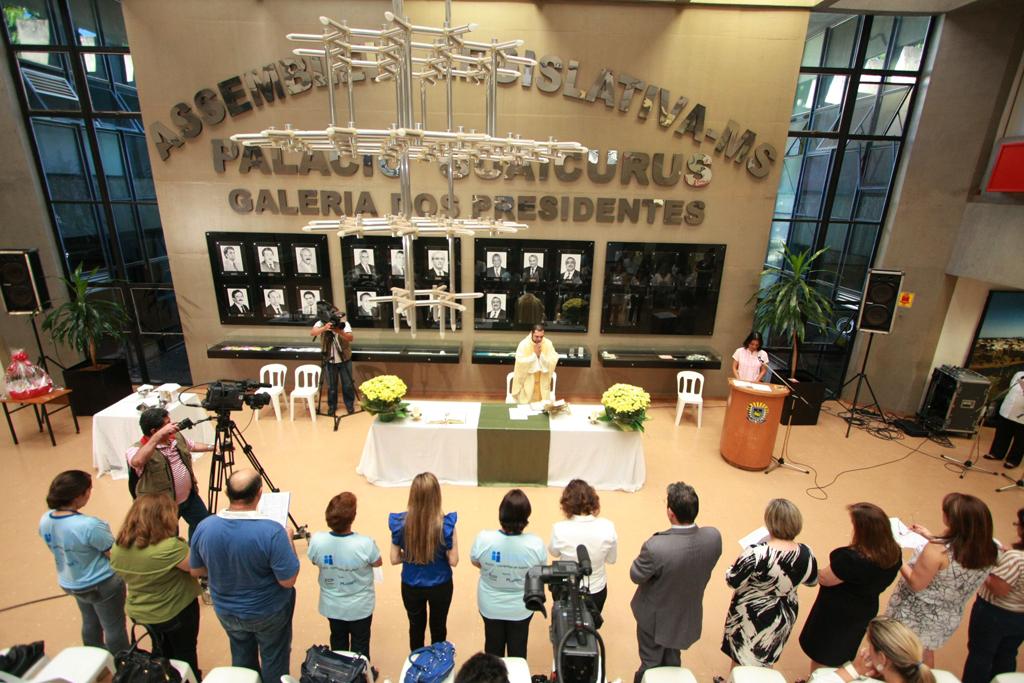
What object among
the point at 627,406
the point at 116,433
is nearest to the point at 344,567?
the point at 627,406

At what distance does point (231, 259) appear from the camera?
718 cm

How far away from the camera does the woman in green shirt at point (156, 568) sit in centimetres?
256

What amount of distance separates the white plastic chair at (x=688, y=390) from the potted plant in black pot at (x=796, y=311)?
1116 mm

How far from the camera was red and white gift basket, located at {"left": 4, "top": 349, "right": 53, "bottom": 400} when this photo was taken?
230 inches

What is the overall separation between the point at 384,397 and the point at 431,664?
10.1ft

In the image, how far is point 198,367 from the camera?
303 inches

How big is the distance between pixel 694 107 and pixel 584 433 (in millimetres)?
4582

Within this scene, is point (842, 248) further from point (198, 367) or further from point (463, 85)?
point (198, 367)

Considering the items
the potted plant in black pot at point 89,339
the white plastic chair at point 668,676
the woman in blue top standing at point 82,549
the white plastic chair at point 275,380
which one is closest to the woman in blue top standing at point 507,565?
the white plastic chair at point 668,676

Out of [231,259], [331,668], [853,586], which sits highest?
[231,259]

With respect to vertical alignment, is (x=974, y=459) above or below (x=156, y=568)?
below

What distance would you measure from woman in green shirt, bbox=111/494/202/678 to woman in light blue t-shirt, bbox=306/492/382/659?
0.71m

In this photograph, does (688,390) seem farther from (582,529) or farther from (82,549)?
(82,549)

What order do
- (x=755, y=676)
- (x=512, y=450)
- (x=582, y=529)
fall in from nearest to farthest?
(x=755, y=676)
(x=582, y=529)
(x=512, y=450)
